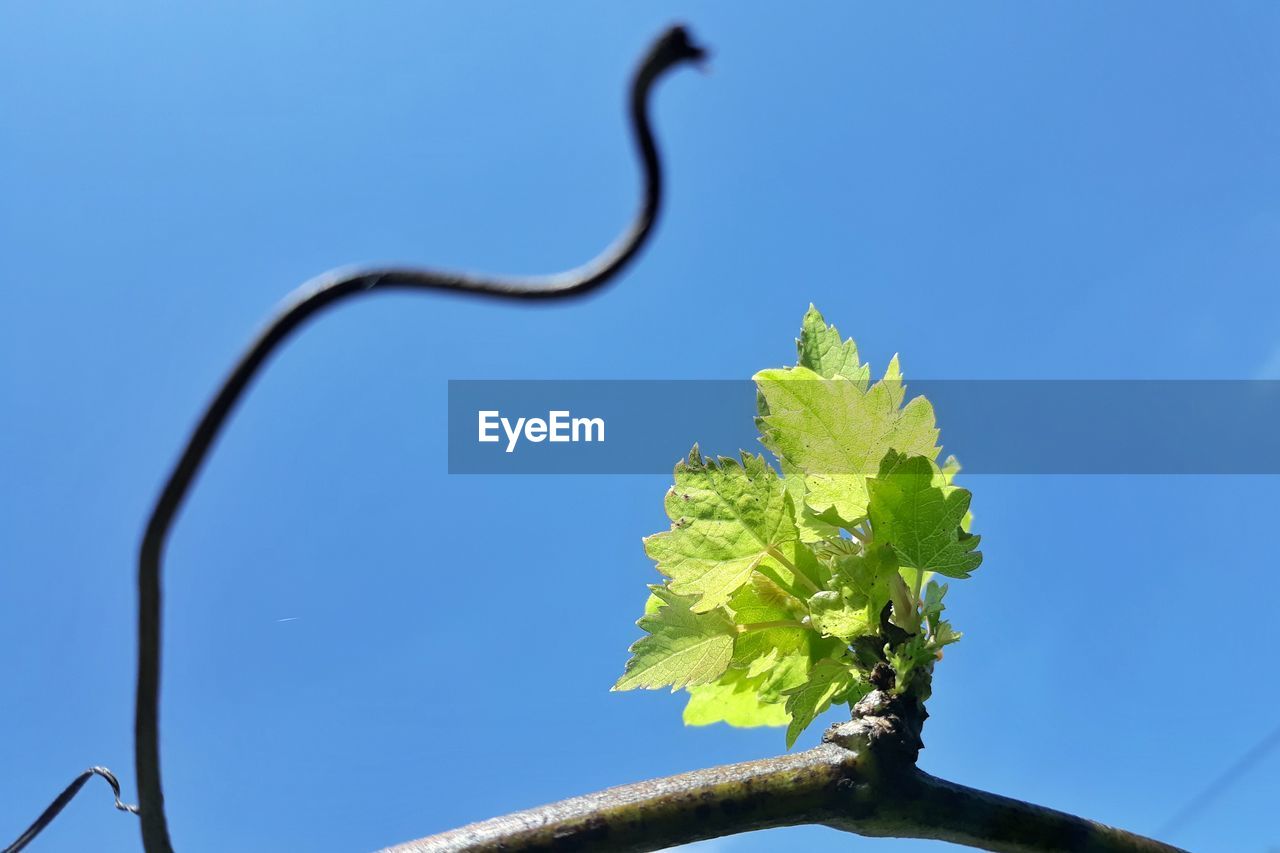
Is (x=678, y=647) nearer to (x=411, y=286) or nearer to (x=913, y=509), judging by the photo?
(x=913, y=509)

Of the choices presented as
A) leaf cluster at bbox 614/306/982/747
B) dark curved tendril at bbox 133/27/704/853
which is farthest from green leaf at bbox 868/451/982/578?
dark curved tendril at bbox 133/27/704/853

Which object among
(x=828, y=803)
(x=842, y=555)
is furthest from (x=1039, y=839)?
(x=842, y=555)

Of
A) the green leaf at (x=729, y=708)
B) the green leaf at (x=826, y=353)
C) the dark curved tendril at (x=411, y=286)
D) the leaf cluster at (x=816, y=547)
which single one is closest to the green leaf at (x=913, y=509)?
the leaf cluster at (x=816, y=547)

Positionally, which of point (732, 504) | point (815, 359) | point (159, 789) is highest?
point (815, 359)

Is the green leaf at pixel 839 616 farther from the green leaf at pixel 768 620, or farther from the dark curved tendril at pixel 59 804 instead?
the dark curved tendril at pixel 59 804

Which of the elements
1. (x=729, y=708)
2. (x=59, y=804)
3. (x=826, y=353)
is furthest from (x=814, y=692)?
(x=59, y=804)

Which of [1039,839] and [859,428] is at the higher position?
[859,428]

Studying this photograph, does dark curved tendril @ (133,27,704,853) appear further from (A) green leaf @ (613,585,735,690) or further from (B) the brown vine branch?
(A) green leaf @ (613,585,735,690)

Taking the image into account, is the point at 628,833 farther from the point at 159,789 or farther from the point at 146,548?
the point at 146,548
